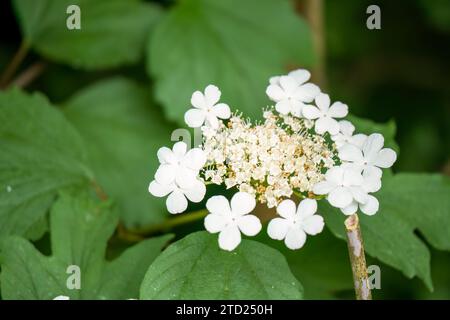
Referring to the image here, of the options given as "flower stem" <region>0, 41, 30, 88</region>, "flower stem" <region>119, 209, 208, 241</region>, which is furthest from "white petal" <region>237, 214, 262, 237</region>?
"flower stem" <region>0, 41, 30, 88</region>

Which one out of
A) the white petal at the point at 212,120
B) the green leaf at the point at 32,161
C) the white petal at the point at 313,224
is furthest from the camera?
the green leaf at the point at 32,161

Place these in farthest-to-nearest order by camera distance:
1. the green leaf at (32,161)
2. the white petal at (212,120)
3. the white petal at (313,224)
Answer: the green leaf at (32,161), the white petal at (212,120), the white petal at (313,224)

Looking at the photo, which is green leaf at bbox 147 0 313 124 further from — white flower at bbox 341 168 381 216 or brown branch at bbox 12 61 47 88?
white flower at bbox 341 168 381 216

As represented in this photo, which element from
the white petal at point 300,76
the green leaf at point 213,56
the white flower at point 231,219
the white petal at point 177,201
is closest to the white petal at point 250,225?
the white flower at point 231,219

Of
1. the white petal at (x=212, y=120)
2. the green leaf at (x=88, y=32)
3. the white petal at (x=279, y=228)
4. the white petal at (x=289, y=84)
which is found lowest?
the white petal at (x=279, y=228)

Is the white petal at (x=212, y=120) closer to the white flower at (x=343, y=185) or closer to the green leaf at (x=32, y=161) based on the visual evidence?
the white flower at (x=343, y=185)
